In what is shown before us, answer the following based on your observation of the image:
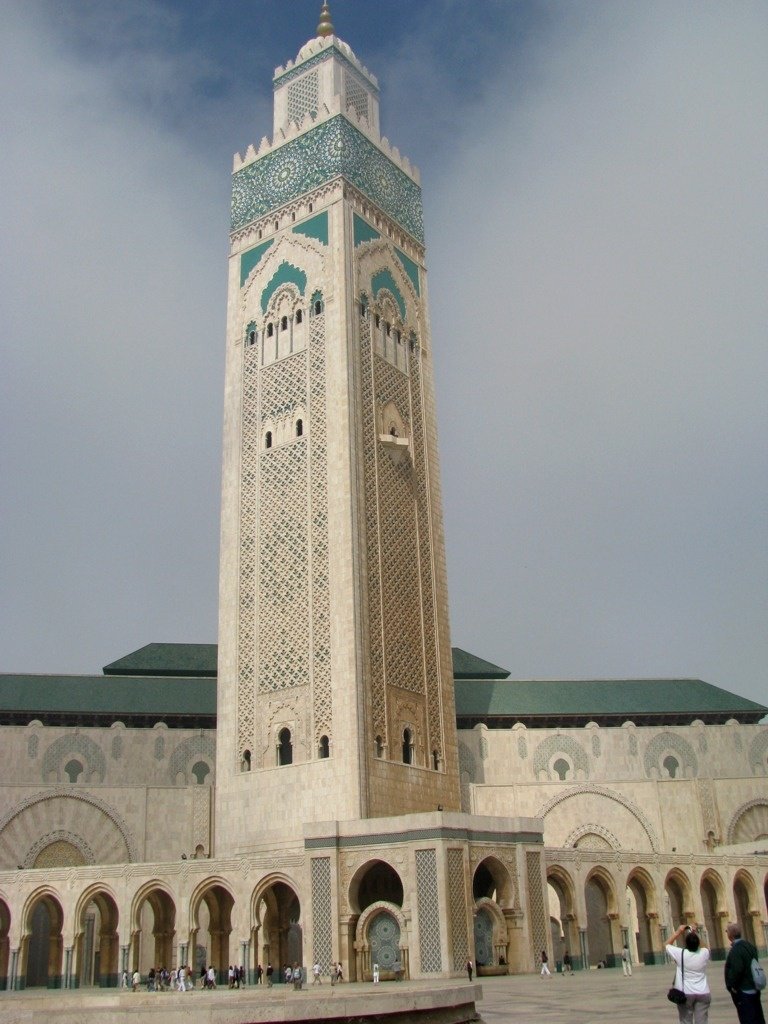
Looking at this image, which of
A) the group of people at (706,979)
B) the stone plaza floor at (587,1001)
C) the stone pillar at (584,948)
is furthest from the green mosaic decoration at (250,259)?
the group of people at (706,979)

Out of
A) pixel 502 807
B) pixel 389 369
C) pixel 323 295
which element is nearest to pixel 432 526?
pixel 389 369

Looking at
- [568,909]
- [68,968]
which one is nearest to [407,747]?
[568,909]

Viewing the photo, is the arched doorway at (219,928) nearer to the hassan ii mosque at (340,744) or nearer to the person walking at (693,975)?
the hassan ii mosque at (340,744)

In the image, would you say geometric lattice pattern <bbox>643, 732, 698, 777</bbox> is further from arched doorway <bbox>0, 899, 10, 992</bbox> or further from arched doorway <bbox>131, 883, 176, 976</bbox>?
arched doorway <bbox>0, 899, 10, 992</bbox>

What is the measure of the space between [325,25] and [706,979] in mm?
24156

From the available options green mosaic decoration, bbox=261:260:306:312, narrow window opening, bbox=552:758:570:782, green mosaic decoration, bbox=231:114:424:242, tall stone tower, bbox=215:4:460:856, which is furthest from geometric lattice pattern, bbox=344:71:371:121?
narrow window opening, bbox=552:758:570:782

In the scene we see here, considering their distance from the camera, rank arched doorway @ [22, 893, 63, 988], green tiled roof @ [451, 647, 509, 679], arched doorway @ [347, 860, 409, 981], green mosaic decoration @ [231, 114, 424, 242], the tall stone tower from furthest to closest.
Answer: green tiled roof @ [451, 647, 509, 679] → green mosaic decoration @ [231, 114, 424, 242] → arched doorway @ [22, 893, 63, 988] → the tall stone tower → arched doorway @ [347, 860, 409, 981]

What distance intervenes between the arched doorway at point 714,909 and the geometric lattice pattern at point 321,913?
8939 millimetres

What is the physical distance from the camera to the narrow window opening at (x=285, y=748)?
19109 mm

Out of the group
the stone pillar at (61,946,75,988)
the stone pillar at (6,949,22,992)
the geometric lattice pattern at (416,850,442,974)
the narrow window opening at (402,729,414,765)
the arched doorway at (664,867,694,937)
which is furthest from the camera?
the arched doorway at (664,867,694,937)

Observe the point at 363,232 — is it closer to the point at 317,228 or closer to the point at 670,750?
the point at 317,228

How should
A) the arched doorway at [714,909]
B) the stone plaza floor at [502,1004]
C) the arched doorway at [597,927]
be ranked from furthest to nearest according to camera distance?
the arched doorway at [597,927], the arched doorway at [714,909], the stone plaza floor at [502,1004]

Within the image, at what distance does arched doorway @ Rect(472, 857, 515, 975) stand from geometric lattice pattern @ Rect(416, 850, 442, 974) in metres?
1.03

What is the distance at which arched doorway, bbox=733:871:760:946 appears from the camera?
2212 centimetres
